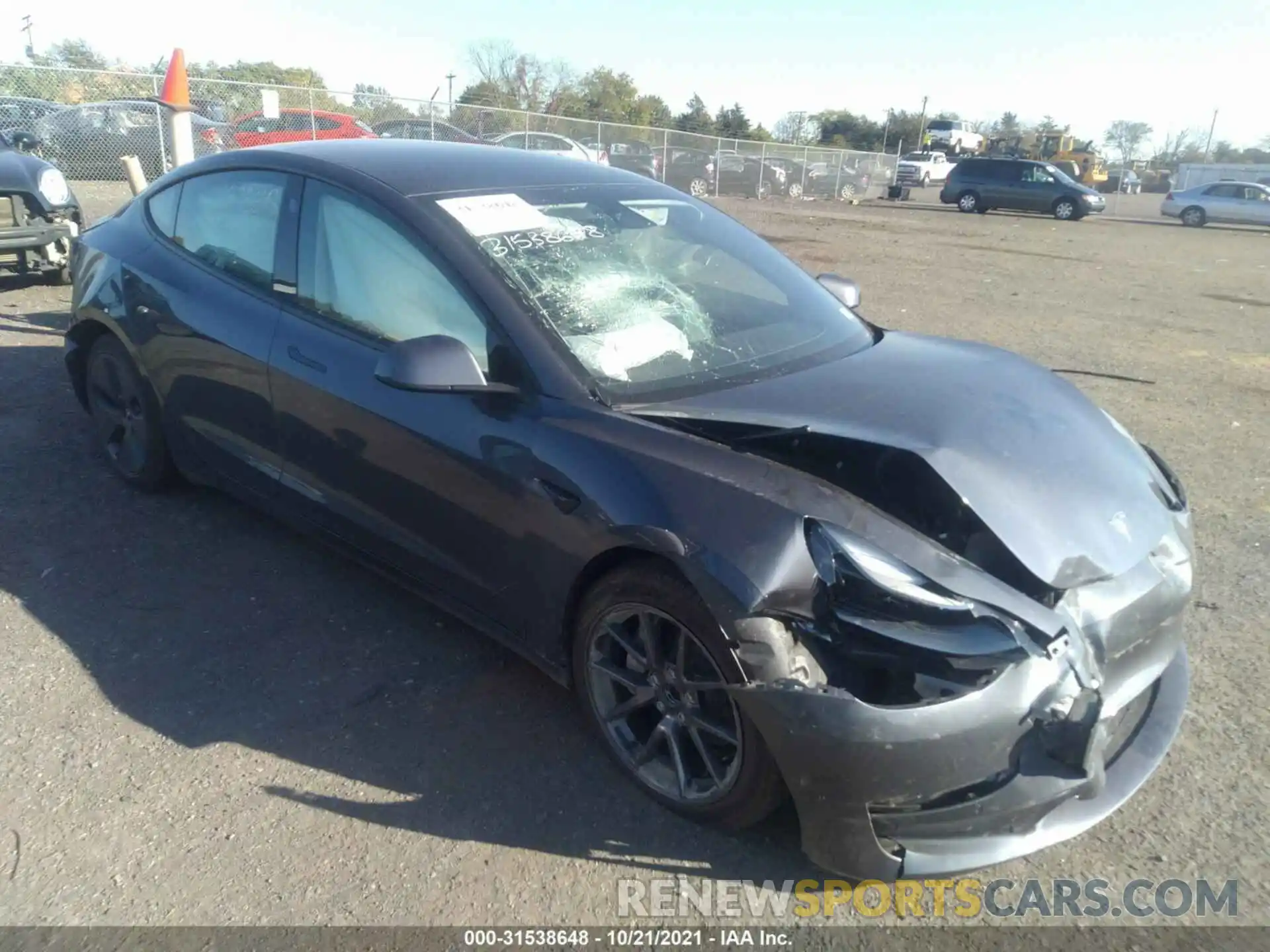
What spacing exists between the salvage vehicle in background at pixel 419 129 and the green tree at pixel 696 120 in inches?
1345

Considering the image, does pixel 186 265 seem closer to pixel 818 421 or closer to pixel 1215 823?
pixel 818 421

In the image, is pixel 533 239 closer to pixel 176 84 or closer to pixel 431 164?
pixel 431 164

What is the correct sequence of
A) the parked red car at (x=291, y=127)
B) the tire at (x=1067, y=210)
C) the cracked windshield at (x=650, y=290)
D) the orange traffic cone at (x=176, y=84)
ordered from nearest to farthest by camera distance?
the cracked windshield at (x=650, y=290), the orange traffic cone at (x=176, y=84), the parked red car at (x=291, y=127), the tire at (x=1067, y=210)

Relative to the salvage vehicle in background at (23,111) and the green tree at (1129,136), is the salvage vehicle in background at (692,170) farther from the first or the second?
the green tree at (1129,136)

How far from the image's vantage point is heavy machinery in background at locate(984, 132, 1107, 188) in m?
47.3

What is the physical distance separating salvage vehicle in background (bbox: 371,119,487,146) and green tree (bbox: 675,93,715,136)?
112 ft

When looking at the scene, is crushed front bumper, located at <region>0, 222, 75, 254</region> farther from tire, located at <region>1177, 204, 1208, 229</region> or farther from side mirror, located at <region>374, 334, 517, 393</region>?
tire, located at <region>1177, 204, 1208, 229</region>

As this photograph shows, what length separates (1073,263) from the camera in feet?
55.1

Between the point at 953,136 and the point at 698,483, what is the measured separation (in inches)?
2654

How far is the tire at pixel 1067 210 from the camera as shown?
96.5 ft

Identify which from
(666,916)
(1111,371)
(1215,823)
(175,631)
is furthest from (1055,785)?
(1111,371)

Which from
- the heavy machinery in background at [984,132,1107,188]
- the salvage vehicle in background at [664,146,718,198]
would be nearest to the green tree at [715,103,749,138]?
the heavy machinery in background at [984,132,1107,188]

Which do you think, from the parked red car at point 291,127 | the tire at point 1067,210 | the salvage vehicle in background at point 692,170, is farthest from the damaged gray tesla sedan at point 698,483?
the tire at point 1067,210

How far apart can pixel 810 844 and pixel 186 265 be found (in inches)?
136
